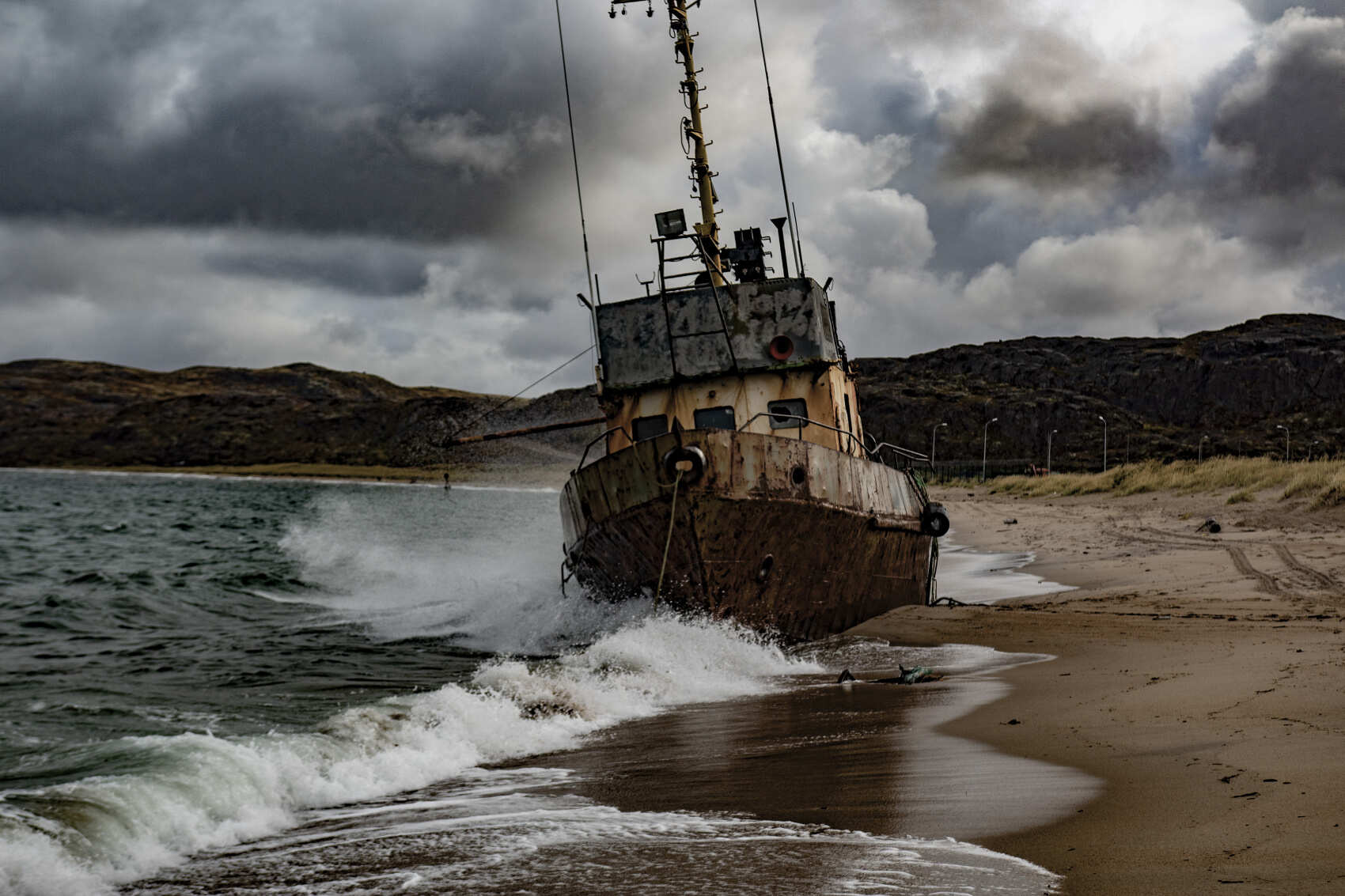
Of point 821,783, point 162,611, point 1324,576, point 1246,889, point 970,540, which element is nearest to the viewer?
point 1246,889

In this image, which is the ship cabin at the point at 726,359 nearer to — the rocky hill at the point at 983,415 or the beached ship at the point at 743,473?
the beached ship at the point at 743,473

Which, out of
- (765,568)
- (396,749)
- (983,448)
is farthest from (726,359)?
(983,448)

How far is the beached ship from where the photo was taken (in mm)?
10641

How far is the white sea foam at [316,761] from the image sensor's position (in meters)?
4.34

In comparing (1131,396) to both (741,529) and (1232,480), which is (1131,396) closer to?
(1232,480)

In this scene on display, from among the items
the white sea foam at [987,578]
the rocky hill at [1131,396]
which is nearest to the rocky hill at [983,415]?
the rocky hill at [1131,396]

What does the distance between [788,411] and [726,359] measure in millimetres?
1011

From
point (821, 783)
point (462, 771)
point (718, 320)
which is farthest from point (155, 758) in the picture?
point (718, 320)

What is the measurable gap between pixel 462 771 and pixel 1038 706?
3625mm

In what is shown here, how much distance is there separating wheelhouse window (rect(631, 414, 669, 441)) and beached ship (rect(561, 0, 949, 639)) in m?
0.02

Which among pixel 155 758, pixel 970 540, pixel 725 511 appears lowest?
pixel 970 540

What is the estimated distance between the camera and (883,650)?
10.5m

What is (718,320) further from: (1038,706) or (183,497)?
(183,497)

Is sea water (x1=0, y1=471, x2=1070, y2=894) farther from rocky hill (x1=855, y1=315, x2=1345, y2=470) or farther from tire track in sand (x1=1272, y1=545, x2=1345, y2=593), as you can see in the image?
rocky hill (x1=855, y1=315, x2=1345, y2=470)
